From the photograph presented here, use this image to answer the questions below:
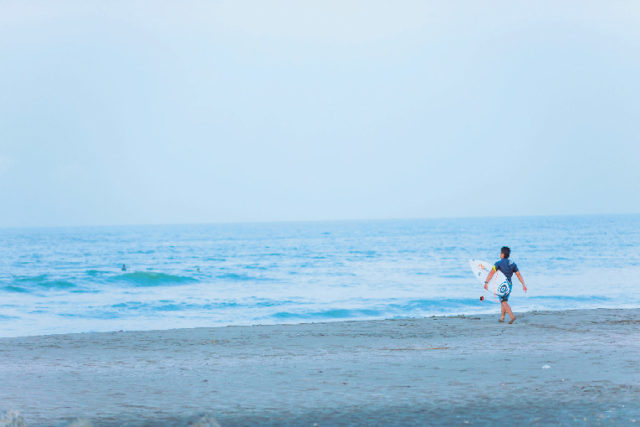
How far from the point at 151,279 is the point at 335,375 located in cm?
3124

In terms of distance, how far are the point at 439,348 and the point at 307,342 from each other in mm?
2413

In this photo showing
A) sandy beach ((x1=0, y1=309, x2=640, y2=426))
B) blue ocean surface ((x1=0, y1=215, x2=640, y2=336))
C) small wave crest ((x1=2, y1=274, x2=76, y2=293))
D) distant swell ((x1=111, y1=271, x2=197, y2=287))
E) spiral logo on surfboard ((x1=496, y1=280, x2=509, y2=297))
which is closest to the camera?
sandy beach ((x1=0, y1=309, x2=640, y2=426))

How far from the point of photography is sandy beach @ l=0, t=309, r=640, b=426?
6.98 meters

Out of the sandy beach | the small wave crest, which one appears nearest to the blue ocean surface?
the small wave crest

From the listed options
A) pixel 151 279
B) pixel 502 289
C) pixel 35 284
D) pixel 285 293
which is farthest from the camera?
pixel 151 279

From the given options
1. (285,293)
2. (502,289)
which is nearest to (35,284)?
(285,293)

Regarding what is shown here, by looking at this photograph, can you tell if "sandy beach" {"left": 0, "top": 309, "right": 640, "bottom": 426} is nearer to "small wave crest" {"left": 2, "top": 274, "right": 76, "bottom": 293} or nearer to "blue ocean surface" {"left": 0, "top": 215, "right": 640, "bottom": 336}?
"blue ocean surface" {"left": 0, "top": 215, "right": 640, "bottom": 336}

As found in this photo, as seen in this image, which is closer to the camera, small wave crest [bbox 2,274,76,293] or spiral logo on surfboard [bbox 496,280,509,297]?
spiral logo on surfboard [bbox 496,280,509,297]

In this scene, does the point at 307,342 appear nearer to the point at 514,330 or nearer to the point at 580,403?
the point at 514,330

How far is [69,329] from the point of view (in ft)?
66.5

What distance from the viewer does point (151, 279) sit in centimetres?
3869

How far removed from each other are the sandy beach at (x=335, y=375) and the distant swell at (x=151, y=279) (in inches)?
956

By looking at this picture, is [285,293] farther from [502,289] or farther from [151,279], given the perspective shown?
[502,289]

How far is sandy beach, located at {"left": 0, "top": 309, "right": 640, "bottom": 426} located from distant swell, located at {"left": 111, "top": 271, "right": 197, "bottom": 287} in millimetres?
24270
